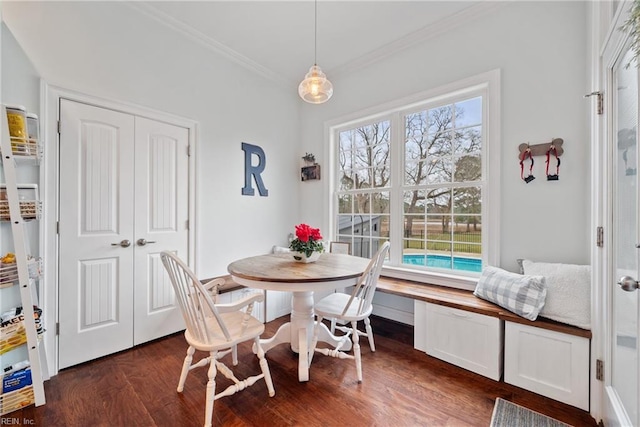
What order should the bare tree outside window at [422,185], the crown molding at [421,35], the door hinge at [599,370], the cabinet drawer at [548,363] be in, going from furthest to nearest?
the bare tree outside window at [422,185], the crown molding at [421,35], the cabinet drawer at [548,363], the door hinge at [599,370]

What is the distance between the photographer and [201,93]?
2.76 m

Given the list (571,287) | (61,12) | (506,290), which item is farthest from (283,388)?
(61,12)

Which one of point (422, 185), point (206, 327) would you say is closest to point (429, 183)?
point (422, 185)

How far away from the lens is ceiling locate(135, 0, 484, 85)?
2318 millimetres

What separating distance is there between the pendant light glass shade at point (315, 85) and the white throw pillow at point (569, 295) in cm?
206

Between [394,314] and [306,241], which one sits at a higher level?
[306,241]

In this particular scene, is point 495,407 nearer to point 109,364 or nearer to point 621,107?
point 621,107

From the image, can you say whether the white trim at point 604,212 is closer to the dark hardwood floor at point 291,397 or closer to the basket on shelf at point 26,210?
the dark hardwood floor at point 291,397

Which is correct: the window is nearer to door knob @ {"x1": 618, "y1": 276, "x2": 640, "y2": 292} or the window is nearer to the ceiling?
the ceiling

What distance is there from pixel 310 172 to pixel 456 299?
7.58ft

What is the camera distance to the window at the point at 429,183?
235 cm

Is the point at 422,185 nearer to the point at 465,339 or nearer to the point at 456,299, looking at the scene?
the point at 456,299

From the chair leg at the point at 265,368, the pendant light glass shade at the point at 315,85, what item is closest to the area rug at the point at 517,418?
the chair leg at the point at 265,368

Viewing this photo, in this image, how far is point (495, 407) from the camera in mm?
1605
